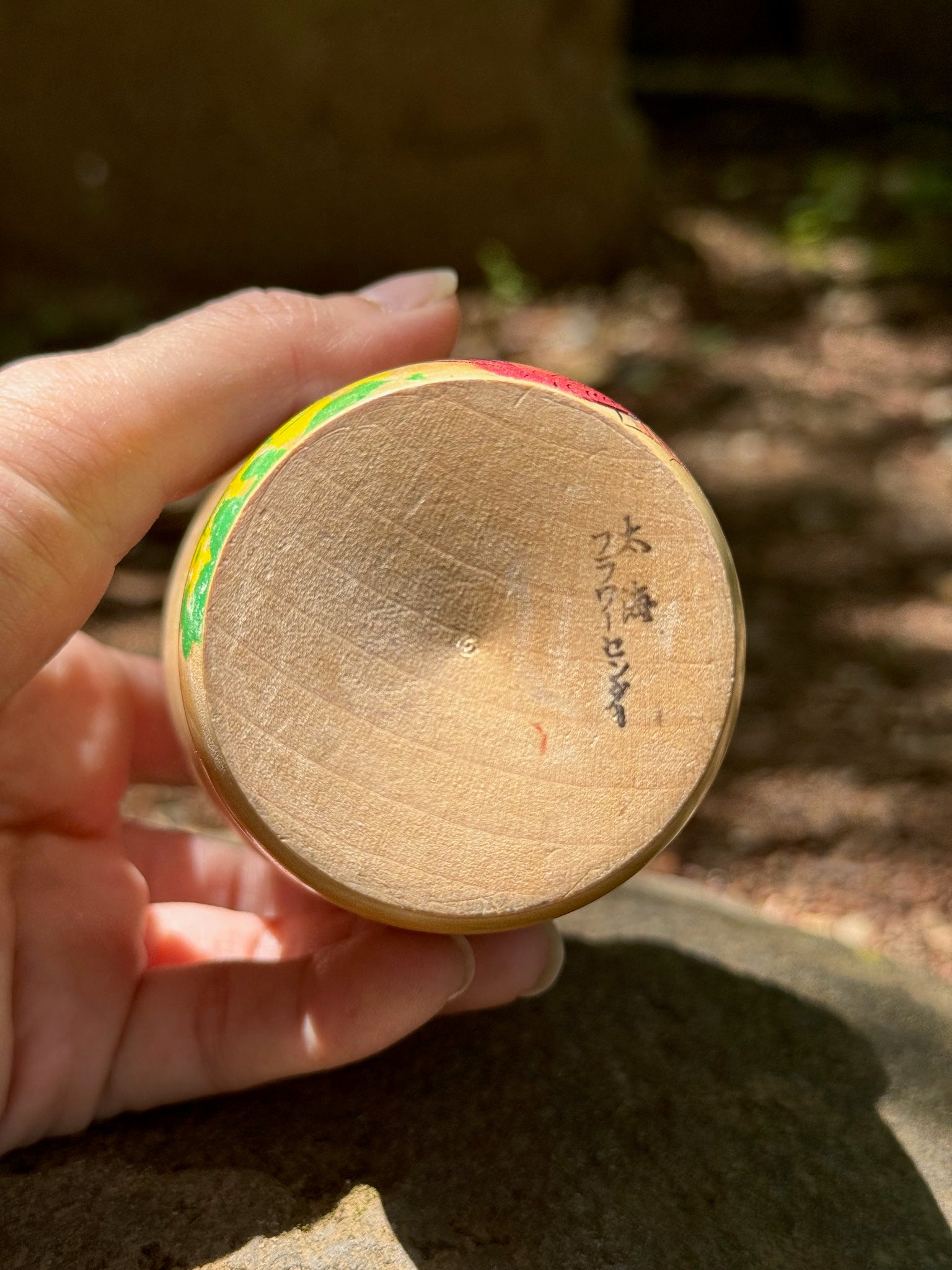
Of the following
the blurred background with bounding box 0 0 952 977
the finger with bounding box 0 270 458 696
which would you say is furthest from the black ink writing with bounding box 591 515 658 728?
the blurred background with bounding box 0 0 952 977

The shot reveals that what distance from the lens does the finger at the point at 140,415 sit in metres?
1.17

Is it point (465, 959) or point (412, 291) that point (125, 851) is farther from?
point (412, 291)

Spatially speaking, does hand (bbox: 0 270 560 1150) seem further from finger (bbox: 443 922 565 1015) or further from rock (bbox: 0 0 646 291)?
rock (bbox: 0 0 646 291)

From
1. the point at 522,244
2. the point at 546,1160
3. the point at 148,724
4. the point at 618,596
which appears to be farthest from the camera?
the point at 522,244

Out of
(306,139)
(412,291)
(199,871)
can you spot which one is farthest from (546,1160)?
(306,139)

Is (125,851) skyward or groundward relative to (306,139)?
groundward

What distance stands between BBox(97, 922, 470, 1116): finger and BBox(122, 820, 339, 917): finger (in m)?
0.19

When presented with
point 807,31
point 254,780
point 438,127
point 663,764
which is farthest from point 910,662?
point 807,31

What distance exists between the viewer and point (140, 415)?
4.09ft

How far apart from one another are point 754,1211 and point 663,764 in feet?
1.52

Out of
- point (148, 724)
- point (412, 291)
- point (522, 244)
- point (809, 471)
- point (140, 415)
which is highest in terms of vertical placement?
point (522, 244)

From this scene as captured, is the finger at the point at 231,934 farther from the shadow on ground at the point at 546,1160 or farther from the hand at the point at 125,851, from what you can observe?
the shadow on ground at the point at 546,1160

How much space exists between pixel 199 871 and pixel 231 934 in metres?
0.12

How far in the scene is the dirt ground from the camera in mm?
2068
